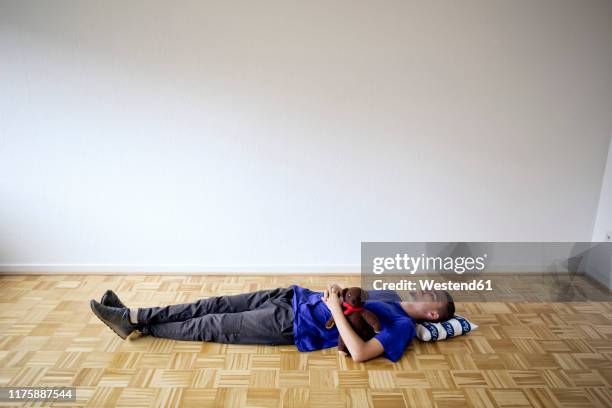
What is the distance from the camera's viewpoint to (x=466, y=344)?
273 cm

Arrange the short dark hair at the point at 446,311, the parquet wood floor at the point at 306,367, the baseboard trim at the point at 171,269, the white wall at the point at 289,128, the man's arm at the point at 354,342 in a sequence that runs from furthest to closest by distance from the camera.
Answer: the baseboard trim at the point at 171,269 < the white wall at the point at 289,128 < the short dark hair at the point at 446,311 < the man's arm at the point at 354,342 < the parquet wood floor at the point at 306,367

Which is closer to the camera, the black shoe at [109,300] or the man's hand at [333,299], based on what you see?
the man's hand at [333,299]

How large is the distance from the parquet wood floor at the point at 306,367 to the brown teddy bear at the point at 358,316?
0.13 metres

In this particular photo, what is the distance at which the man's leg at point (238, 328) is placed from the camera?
2.65 metres

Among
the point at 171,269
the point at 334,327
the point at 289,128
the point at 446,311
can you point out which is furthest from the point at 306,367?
the point at 289,128

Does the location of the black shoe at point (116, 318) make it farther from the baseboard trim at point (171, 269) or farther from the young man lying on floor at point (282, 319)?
the baseboard trim at point (171, 269)

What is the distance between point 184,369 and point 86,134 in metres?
→ 1.60

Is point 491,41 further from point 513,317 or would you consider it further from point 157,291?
point 157,291

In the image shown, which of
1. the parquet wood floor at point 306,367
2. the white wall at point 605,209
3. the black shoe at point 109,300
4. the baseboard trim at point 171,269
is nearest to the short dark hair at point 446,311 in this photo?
the parquet wood floor at point 306,367

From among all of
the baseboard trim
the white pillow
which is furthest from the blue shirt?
the baseboard trim

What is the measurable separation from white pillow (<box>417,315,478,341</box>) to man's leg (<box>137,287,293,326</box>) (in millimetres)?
694

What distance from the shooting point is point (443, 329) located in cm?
271

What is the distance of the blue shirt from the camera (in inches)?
99.3

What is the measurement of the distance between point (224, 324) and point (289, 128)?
4.12ft
